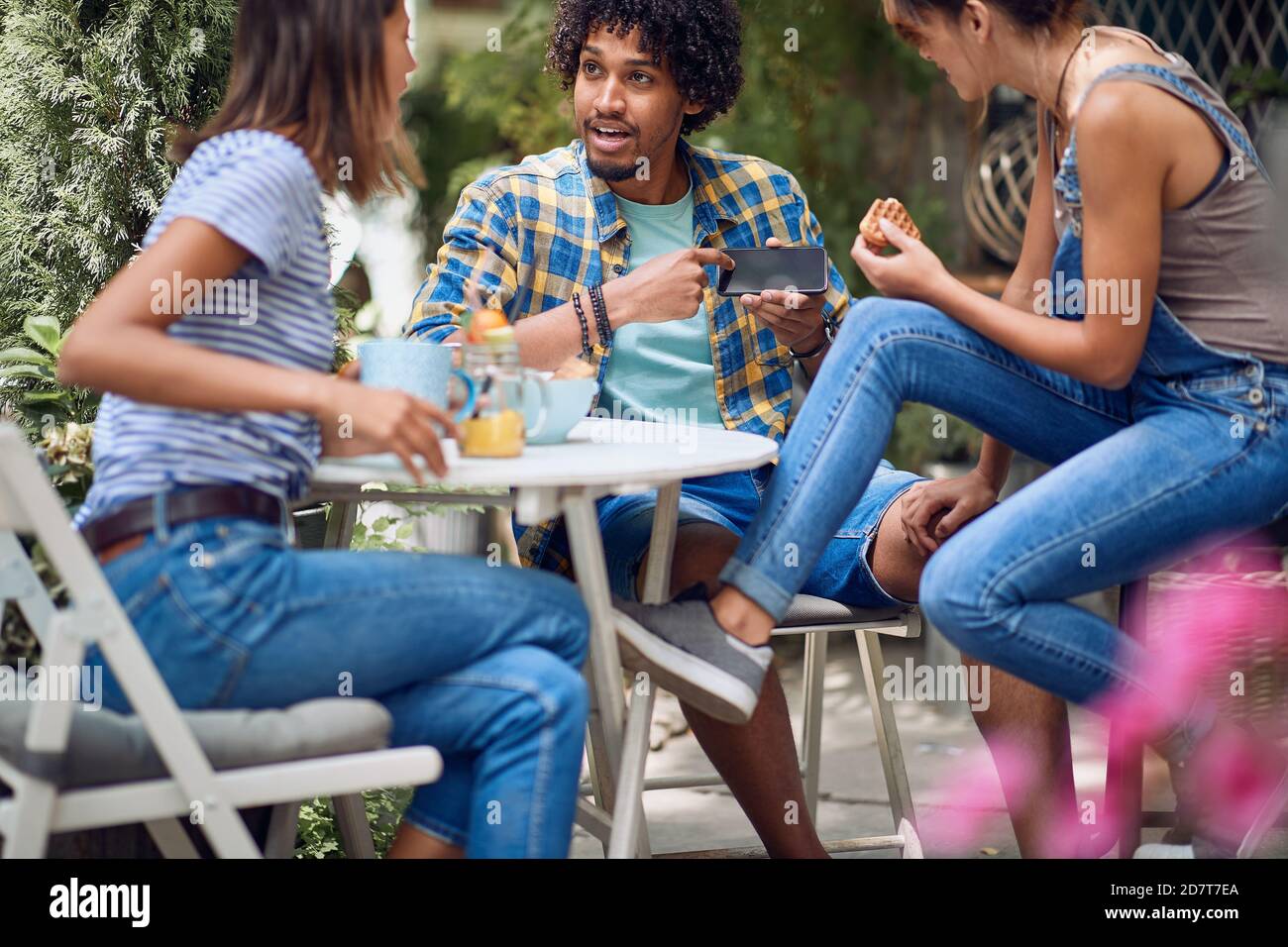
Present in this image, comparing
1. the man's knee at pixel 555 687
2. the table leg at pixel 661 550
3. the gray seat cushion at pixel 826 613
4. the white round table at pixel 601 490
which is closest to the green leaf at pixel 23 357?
the white round table at pixel 601 490

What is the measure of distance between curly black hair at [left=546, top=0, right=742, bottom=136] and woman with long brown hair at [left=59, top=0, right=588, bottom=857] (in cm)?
101

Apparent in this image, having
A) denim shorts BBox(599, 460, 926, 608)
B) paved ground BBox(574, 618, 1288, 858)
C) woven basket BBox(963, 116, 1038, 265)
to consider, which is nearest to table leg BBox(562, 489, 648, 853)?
denim shorts BBox(599, 460, 926, 608)

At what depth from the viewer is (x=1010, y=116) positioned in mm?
5293

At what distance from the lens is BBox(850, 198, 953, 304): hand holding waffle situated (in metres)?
2.17

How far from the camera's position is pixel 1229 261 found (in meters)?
2.09

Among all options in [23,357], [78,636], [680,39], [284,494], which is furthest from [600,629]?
[680,39]

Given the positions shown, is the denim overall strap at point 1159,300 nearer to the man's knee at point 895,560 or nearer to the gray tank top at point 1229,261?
the gray tank top at point 1229,261

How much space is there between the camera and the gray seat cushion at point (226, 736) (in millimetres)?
1626

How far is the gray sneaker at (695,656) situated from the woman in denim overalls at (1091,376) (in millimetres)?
41

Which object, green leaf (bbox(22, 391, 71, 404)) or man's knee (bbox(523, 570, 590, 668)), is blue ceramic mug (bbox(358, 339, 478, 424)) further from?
green leaf (bbox(22, 391, 71, 404))

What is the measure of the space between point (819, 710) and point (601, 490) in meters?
1.20

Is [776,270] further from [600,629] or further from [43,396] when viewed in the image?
[43,396]
